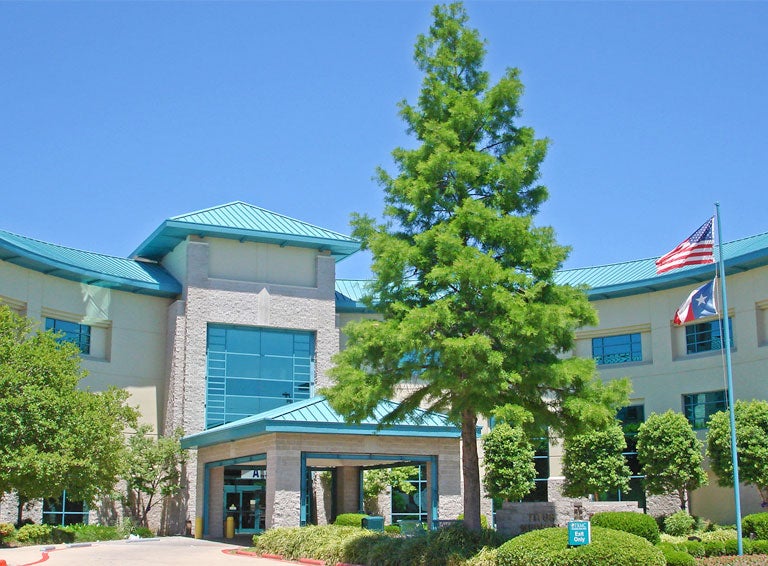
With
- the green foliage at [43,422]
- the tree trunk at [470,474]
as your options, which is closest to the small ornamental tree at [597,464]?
the tree trunk at [470,474]

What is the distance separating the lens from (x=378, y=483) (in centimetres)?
4341

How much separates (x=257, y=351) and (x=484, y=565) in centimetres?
2523

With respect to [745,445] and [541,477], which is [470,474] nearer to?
[745,445]

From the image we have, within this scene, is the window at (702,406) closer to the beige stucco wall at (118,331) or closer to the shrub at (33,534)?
the beige stucco wall at (118,331)

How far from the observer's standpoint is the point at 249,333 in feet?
144

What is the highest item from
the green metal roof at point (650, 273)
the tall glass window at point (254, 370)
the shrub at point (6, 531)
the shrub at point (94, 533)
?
the green metal roof at point (650, 273)

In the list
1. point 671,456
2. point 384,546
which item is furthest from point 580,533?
point 671,456

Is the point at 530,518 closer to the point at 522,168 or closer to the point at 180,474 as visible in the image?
the point at 522,168

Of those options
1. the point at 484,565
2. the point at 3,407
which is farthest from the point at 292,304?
the point at 484,565

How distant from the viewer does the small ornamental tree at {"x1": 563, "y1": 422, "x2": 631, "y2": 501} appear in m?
39.7

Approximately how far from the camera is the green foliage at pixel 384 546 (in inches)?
840

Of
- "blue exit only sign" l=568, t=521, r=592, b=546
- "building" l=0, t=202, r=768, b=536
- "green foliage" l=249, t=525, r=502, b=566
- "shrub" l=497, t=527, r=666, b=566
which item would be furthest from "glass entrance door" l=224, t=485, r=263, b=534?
"blue exit only sign" l=568, t=521, r=592, b=546

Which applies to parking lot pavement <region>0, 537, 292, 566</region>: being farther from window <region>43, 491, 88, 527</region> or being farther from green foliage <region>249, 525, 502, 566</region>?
window <region>43, 491, 88, 527</region>

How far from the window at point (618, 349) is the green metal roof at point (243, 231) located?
41.5 ft
